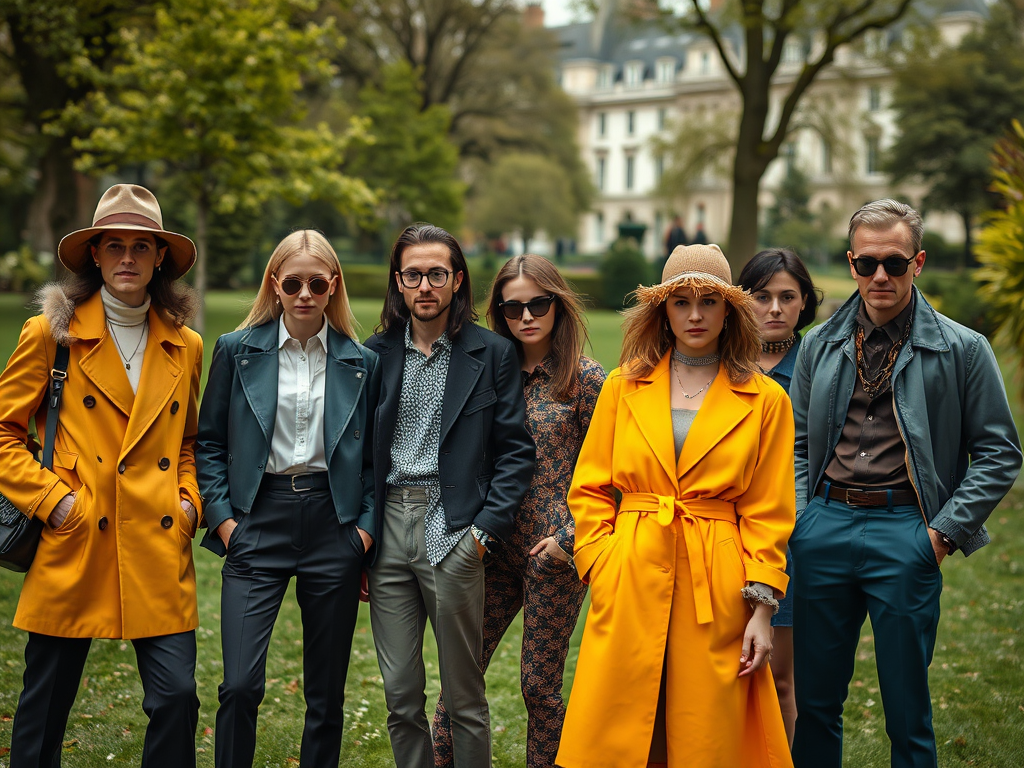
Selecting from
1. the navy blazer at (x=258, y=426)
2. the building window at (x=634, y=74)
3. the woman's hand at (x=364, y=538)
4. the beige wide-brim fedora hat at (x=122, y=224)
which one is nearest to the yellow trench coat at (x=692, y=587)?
the woman's hand at (x=364, y=538)

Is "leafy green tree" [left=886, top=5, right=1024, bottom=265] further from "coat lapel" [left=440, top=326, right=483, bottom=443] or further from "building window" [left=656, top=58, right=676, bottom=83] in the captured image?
"building window" [left=656, top=58, right=676, bottom=83]

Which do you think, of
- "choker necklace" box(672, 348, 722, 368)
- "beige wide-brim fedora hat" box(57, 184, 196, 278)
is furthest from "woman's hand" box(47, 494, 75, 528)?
"choker necklace" box(672, 348, 722, 368)

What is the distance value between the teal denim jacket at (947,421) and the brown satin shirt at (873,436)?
44mm

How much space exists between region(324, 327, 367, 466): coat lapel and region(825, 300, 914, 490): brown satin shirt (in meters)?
1.97

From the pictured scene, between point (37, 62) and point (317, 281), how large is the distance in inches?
825

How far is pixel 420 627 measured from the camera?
4.10m

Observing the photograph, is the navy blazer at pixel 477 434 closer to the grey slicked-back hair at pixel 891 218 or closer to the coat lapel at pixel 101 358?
the coat lapel at pixel 101 358

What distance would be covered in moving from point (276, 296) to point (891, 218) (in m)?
2.56

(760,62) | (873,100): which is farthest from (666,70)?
(760,62)

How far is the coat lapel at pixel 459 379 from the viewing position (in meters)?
4.01

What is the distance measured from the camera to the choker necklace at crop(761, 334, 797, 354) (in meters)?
4.80

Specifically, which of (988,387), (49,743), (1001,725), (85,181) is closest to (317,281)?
(49,743)

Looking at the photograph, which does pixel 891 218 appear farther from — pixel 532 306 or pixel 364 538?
pixel 364 538

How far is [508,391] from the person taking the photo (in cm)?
410
